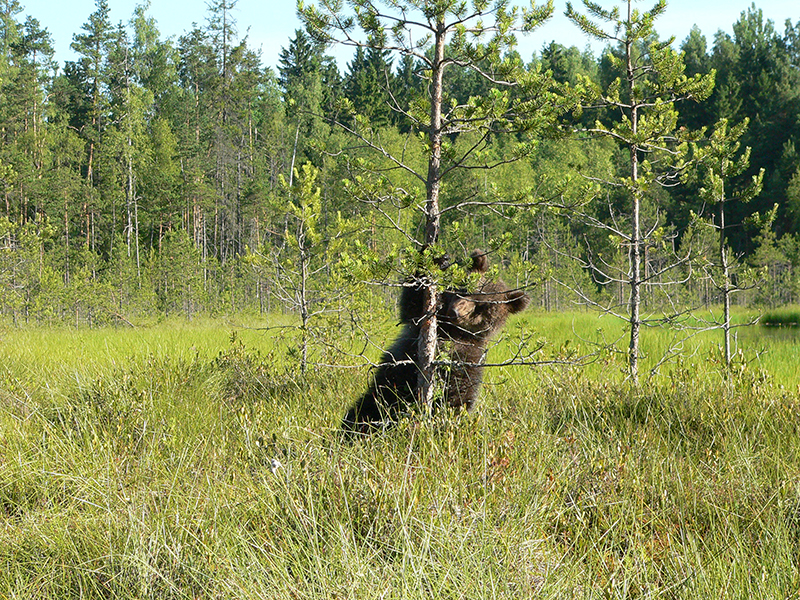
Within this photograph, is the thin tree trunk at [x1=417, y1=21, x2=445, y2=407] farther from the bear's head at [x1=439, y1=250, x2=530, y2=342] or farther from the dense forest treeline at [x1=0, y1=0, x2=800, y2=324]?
the dense forest treeline at [x1=0, y1=0, x2=800, y2=324]

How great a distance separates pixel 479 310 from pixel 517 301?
0.98 ft

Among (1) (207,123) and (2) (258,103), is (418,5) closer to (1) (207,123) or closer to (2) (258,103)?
(1) (207,123)

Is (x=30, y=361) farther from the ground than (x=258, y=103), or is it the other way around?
(x=258, y=103)

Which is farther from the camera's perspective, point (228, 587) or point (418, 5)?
point (418, 5)

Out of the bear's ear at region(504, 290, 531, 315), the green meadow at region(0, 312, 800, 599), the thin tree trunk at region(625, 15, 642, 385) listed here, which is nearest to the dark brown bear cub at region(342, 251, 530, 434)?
the bear's ear at region(504, 290, 531, 315)

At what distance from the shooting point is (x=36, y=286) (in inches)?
1120

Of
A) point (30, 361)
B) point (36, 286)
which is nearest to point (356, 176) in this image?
point (30, 361)

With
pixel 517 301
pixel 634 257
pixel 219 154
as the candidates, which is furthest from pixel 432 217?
pixel 219 154

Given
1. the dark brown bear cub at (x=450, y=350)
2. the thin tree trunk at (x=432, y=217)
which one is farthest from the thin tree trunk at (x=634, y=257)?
the thin tree trunk at (x=432, y=217)

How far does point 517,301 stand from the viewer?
195 inches

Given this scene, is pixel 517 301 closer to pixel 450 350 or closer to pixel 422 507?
pixel 450 350

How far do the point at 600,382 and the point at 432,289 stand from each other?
2.49 meters

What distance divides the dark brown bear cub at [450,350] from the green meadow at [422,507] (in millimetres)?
291

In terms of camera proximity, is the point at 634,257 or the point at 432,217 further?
the point at 634,257
